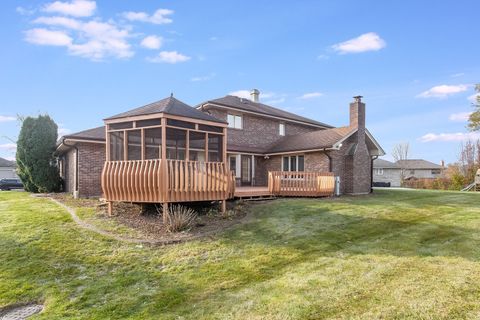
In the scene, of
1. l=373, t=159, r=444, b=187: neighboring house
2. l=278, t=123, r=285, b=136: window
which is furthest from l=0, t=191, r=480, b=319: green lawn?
l=373, t=159, r=444, b=187: neighboring house

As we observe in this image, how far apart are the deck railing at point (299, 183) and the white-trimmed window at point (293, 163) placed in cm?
356

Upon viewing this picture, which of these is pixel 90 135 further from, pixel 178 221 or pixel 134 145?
pixel 178 221

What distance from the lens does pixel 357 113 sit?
1956 centimetres

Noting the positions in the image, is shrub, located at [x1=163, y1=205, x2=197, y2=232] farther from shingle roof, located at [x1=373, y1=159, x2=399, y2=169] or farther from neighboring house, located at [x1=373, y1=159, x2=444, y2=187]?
shingle roof, located at [x1=373, y1=159, x2=399, y2=169]

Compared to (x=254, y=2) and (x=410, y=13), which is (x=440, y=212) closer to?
(x=410, y=13)

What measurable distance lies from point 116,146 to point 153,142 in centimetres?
172

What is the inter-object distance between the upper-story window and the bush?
35.9 ft

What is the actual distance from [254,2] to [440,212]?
1089 centimetres

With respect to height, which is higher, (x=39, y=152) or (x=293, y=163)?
(x=39, y=152)

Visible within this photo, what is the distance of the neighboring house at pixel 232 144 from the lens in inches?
447

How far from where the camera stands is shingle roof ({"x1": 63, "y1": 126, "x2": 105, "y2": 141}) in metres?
15.3

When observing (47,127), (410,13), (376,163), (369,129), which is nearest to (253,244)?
(410,13)

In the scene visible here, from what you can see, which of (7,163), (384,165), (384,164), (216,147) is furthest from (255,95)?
(7,163)

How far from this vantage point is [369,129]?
20.6 m
